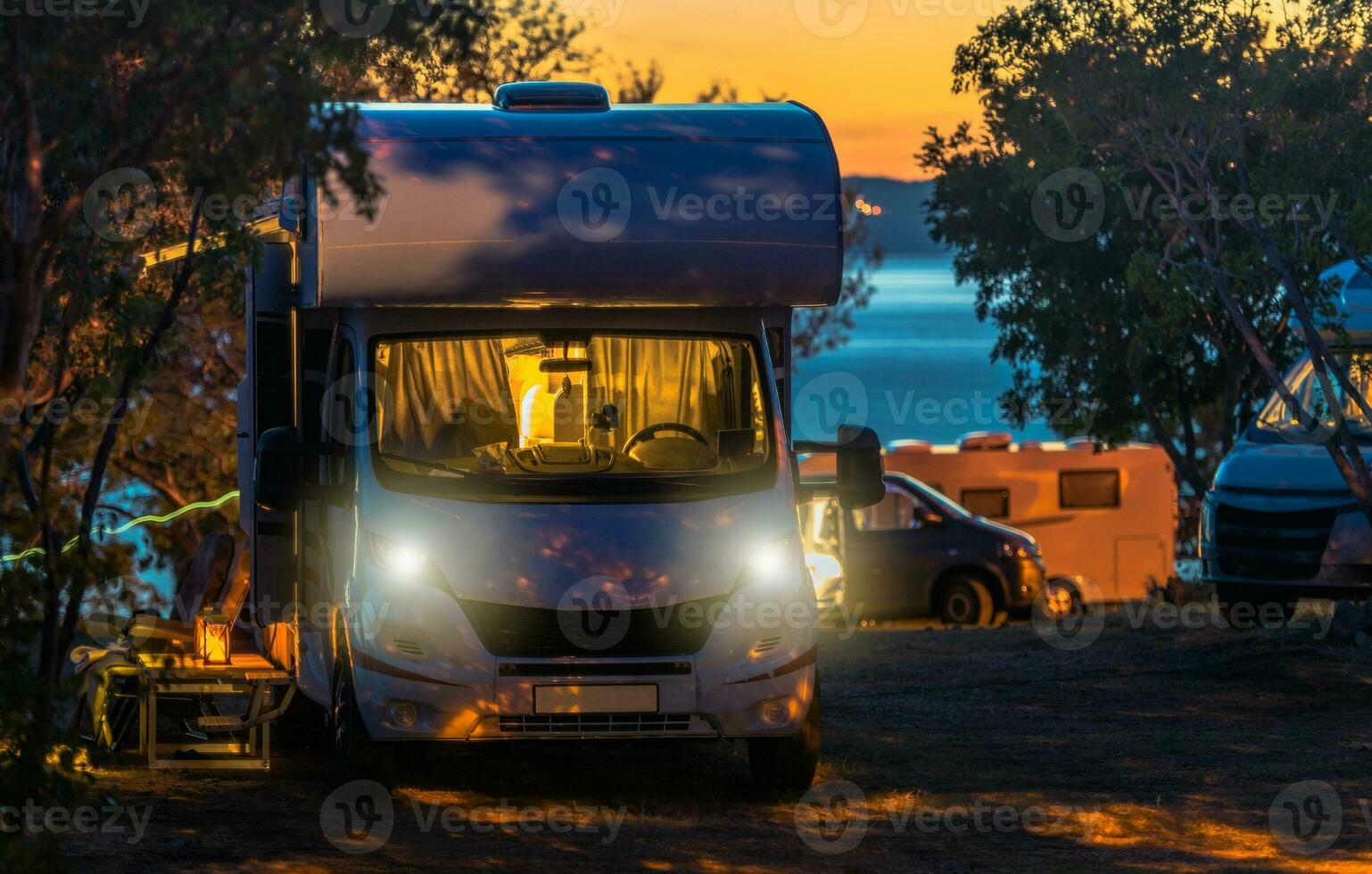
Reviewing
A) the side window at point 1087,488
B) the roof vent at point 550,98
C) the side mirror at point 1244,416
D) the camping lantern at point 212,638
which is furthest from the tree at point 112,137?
the side window at point 1087,488

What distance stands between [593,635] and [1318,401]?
746 cm

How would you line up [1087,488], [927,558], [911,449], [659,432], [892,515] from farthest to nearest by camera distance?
[1087,488]
[911,449]
[892,515]
[927,558]
[659,432]

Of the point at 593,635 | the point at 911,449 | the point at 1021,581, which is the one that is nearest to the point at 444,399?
the point at 593,635

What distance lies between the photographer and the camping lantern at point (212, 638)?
10.5 meters

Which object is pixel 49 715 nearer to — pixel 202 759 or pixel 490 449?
pixel 490 449

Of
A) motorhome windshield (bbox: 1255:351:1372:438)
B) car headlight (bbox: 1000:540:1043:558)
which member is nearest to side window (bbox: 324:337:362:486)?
motorhome windshield (bbox: 1255:351:1372:438)

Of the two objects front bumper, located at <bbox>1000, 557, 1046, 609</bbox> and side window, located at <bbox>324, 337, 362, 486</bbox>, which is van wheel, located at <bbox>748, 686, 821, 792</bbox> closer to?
side window, located at <bbox>324, 337, 362, 486</bbox>

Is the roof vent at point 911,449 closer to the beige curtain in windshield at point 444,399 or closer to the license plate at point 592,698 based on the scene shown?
the beige curtain in windshield at point 444,399

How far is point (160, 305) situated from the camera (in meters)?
10.9

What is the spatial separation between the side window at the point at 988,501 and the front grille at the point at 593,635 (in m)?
19.2

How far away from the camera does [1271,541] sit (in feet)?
50.1

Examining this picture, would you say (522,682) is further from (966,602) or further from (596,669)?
(966,602)

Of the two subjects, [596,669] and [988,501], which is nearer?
[596,669]

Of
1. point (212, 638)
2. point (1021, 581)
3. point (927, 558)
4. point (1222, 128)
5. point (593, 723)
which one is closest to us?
point (593, 723)
